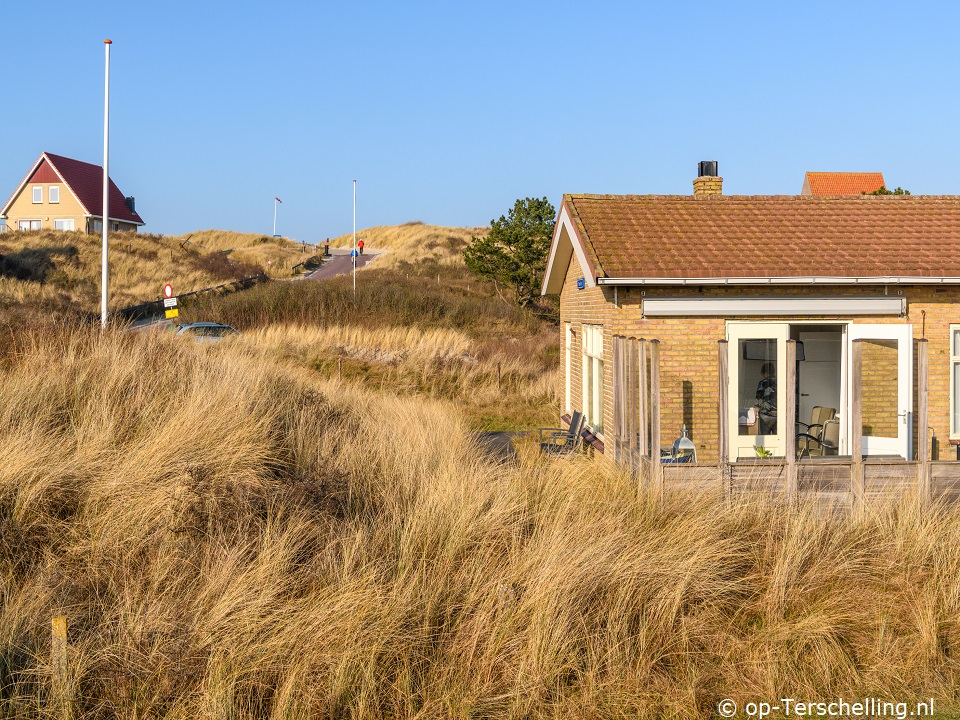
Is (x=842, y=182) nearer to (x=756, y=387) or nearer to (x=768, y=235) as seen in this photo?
(x=768, y=235)

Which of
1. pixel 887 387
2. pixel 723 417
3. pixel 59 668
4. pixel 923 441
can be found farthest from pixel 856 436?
pixel 59 668

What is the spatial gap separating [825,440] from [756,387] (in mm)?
1181

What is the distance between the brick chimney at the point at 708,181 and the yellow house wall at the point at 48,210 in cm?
5654

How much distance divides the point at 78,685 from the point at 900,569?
6117 mm

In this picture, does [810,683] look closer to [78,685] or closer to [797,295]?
[78,685]

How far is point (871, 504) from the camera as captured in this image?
26.7 feet

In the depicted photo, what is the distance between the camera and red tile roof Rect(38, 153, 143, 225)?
63000 millimetres

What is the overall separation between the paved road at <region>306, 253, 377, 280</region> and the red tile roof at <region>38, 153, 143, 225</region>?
16.3 m

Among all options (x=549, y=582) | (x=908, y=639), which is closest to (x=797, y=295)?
(x=908, y=639)

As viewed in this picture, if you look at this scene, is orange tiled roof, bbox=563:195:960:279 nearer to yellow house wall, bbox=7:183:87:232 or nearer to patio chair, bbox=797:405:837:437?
patio chair, bbox=797:405:837:437

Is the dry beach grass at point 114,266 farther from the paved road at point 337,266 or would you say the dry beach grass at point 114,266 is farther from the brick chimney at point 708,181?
the brick chimney at point 708,181

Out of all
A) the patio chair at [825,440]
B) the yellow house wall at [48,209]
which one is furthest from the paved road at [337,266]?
the patio chair at [825,440]

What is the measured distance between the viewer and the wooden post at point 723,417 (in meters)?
8.20

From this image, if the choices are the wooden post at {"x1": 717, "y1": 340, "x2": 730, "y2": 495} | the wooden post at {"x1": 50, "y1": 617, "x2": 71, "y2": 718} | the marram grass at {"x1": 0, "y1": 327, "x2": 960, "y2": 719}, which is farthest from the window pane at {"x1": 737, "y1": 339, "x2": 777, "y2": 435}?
→ the wooden post at {"x1": 50, "y1": 617, "x2": 71, "y2": 718}
